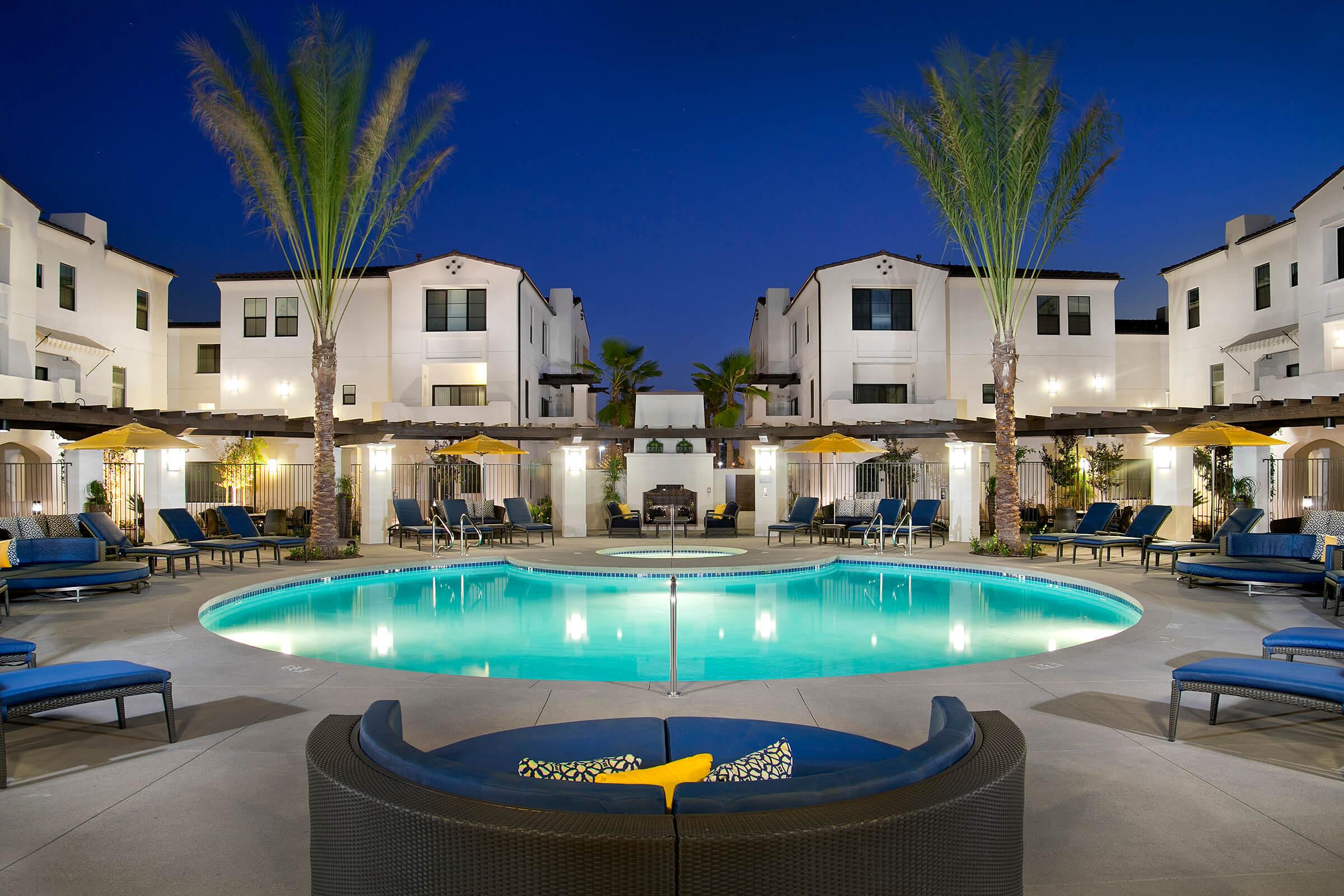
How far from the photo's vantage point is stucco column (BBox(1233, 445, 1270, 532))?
17.4 m

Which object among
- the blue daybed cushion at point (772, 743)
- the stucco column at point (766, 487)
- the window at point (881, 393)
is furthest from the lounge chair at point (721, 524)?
the blue daybed cushion at point (772, 743)

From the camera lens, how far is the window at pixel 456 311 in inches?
1085

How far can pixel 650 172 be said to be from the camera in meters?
87.8

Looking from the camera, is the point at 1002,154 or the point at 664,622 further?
the point at 1002,154

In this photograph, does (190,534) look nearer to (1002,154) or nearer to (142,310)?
(1002,154)

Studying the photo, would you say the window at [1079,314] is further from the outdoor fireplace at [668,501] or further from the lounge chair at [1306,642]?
the lounge chair at [1306,642]

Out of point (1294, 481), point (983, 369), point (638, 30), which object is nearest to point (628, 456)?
point (983, 369)

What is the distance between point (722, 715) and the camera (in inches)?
212

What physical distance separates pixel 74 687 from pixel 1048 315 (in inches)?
1136

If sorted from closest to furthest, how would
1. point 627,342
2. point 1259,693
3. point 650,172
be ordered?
point 1259,693 → point 627,342 → point 650,172

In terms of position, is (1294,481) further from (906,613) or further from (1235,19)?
(1235,19)

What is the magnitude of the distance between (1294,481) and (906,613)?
18538mm

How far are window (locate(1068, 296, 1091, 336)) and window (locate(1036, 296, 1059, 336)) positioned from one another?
45cm

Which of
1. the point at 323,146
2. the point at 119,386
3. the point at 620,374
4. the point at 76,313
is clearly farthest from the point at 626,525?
the point at 119,386
